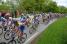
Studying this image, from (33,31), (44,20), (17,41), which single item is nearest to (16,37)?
(17,41)

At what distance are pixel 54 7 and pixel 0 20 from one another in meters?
→ 125

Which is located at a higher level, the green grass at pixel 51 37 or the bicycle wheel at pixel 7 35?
the bicycle wheel at pixel 7 35

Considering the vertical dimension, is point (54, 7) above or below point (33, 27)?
below

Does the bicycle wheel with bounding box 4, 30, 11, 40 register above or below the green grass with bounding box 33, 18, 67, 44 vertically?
above

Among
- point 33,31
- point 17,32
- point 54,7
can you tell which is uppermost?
point 17,32

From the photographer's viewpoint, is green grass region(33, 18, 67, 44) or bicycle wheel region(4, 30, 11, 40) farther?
green grass region(33, 18, 67, 44)

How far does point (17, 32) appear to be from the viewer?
14.8m

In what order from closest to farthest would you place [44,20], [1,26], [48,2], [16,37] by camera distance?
[16,37] < [1,26] < [44,20] < [48,2]

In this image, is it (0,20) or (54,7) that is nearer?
(0,20)

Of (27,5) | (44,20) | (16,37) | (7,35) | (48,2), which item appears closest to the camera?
(16,37)

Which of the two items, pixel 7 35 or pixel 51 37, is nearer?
pixel 7 35

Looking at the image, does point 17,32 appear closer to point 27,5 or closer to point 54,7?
point 27,5

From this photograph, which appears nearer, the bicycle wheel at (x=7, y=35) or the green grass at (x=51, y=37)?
the bicycle wheel at (x=7, y=35)

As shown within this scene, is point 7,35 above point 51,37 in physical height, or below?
above
